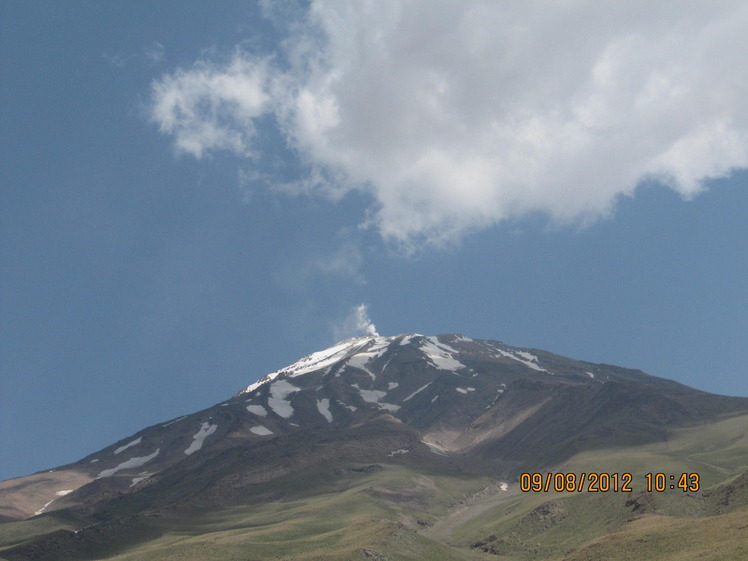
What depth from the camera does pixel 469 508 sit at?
156 metres

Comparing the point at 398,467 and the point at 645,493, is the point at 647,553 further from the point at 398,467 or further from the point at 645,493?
the point at 398,467

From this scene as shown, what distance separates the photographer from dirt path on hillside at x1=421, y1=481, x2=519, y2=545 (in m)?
134

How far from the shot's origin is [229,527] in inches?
5522

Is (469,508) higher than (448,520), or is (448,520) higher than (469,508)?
(469,508)

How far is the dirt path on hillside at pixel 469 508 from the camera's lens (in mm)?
134212
